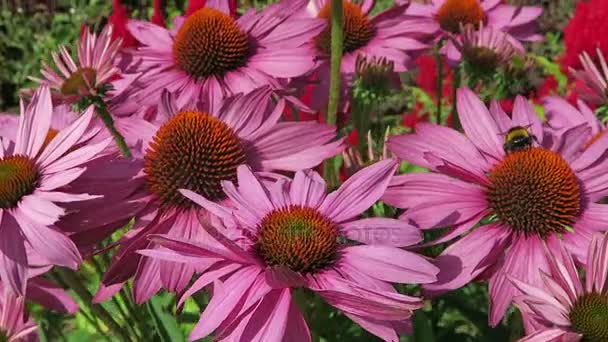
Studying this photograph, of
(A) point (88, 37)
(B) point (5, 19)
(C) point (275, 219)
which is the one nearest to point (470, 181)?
(C) point (275, 219)

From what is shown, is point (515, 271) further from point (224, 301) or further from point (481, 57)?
point (481, 57)

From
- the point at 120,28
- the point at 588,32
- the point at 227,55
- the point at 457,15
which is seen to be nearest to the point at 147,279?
the point at 227,55

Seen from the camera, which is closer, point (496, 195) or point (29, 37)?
point (496, 195)

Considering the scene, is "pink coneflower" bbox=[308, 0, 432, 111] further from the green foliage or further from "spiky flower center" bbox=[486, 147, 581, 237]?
the green foliage

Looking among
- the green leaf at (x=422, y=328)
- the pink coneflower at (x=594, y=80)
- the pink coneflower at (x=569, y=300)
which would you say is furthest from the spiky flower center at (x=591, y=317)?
the pink coneflower at (x=594, y=80)

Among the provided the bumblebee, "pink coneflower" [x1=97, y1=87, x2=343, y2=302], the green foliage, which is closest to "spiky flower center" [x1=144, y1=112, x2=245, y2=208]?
"pink coneflower" [x1=97, y1=87, x2=343, y2=302]

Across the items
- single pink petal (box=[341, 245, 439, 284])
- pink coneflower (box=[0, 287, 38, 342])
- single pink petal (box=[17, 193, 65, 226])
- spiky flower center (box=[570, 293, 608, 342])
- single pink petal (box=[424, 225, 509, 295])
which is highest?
single pink petal (box=[17, 193, 65, 226])
